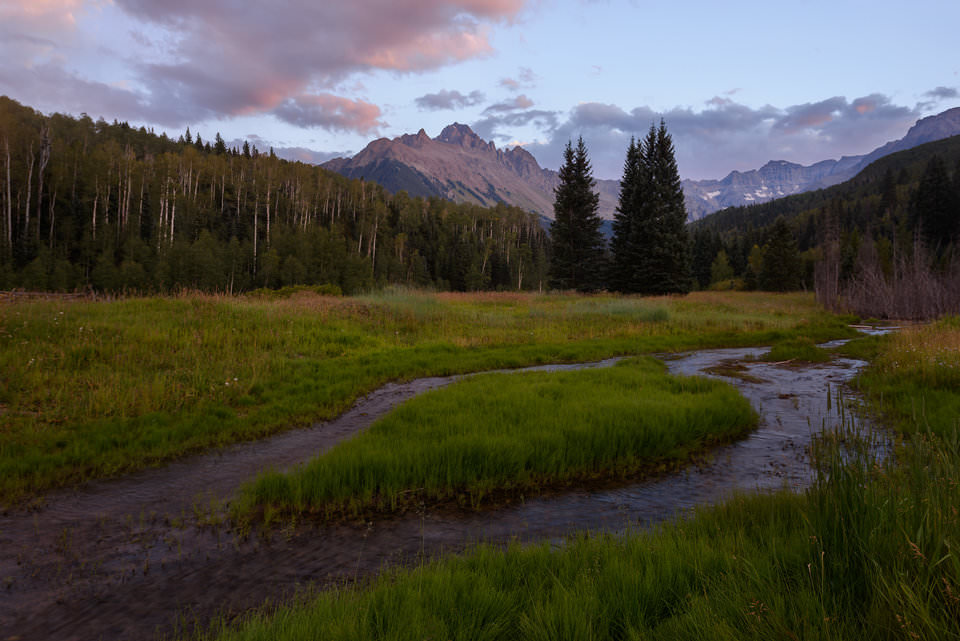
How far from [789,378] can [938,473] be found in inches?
502

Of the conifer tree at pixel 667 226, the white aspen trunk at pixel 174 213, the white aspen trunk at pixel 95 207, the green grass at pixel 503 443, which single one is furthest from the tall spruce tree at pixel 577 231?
the white aspen trunk at pixel 95 207

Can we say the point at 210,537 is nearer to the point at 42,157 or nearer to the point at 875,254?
the point at 875,254

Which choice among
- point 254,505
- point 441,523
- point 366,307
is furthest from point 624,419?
point 366,307

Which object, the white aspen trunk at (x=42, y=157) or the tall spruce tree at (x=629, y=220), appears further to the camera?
the white aspen trunk at (x=42, y=157)

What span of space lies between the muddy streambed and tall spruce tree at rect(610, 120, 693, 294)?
130 ft

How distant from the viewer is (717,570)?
3309 mm

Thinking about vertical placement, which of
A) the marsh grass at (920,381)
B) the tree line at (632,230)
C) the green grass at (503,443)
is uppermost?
the tree line at (632,230)

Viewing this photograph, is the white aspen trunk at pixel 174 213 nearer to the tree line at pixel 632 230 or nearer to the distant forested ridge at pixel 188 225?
the distant forested ridge at pixel 188 225

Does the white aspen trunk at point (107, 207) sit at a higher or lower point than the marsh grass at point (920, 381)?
higher

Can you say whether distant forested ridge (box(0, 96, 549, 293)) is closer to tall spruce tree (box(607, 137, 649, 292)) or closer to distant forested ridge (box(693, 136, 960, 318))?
tall spruce tree (box(607, 137, 649, 292))

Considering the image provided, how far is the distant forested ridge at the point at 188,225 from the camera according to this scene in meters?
58.4

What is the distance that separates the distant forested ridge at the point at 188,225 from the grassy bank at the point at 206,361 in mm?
23170

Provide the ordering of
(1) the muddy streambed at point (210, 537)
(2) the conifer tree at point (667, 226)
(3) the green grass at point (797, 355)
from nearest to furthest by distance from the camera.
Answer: (1) the muddy streambed at point (210, 537), (3) the green grass at point (797, 355), (2) the conifer tree at point (667, 226)

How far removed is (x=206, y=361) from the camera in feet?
39.3
